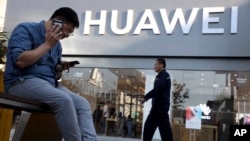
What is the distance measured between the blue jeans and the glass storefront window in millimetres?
8428

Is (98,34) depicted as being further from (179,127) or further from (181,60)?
(179,127)

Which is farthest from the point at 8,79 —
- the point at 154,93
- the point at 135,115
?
the point at 135,115

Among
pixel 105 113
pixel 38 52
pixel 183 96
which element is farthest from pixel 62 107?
pixel 105 113

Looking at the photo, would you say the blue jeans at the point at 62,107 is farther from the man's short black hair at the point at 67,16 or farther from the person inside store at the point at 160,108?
the person inside store at the point at 160,108

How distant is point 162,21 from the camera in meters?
10.2

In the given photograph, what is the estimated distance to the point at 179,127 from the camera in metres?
10.6

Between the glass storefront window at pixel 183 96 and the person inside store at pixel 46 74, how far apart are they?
8.37 meters

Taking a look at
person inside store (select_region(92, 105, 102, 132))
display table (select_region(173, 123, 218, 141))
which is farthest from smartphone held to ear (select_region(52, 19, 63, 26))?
person inside store (select_region(92, 105, 102, 132))

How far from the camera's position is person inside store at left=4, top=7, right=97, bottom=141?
6.45ft

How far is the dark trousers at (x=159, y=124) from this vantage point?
6.09 m

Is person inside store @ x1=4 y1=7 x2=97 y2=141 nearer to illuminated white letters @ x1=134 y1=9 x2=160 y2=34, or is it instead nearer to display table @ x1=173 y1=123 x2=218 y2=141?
illuminated white letters @ x1=134 y1=9 x2=160 y2=34

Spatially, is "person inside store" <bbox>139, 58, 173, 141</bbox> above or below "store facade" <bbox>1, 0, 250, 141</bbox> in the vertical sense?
below

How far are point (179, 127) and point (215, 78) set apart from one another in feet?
5.87

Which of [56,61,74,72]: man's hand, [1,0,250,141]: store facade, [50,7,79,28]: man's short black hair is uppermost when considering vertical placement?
[1,0,250,141]: store facade
